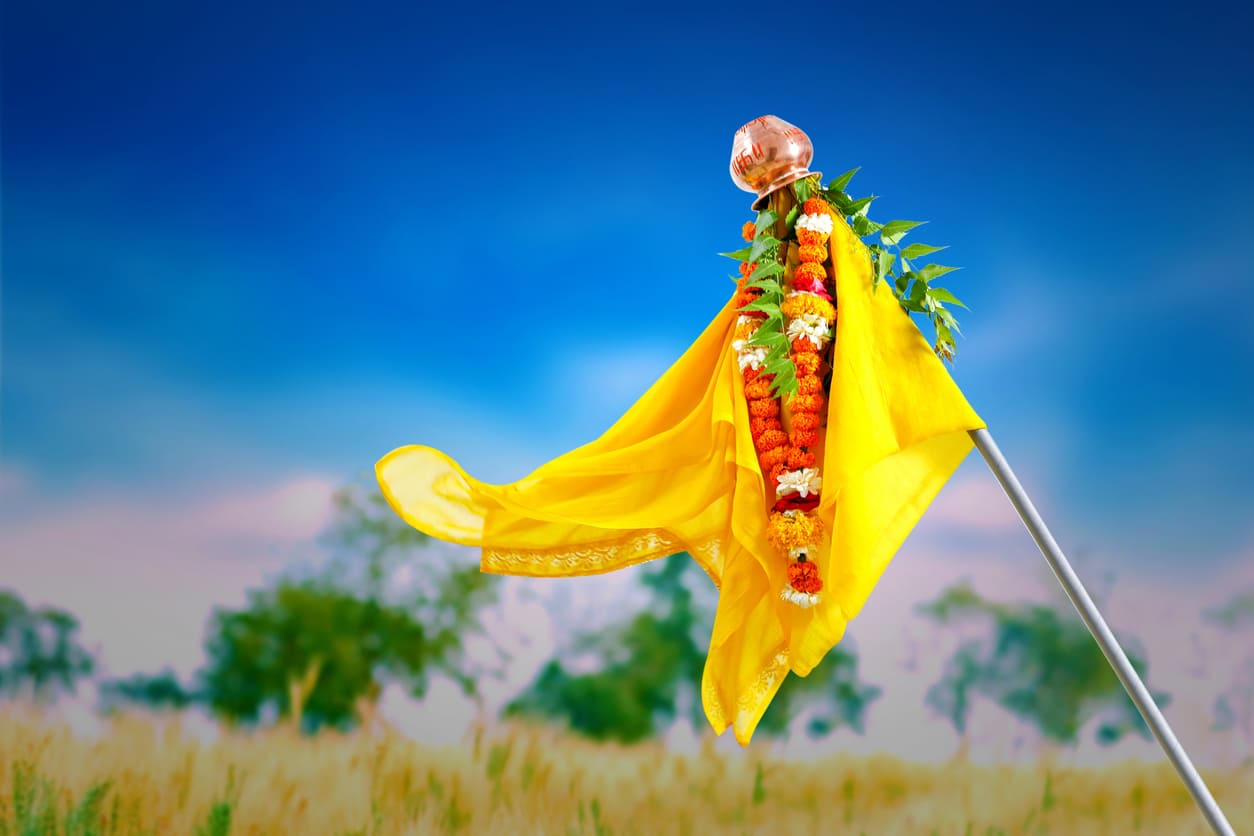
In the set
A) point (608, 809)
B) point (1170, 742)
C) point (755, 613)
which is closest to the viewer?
point (1170, 742)

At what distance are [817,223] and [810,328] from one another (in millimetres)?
232

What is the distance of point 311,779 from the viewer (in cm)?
347

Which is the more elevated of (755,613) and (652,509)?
(652,509)

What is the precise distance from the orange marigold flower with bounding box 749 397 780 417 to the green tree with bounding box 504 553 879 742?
6.74 ft

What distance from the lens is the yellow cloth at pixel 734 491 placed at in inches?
77.7

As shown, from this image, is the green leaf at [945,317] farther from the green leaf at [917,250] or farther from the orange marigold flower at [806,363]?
the orange marigold flower at [806,363]

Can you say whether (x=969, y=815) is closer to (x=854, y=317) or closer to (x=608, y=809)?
(x=608, y=809)

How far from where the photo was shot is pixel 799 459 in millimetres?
2037

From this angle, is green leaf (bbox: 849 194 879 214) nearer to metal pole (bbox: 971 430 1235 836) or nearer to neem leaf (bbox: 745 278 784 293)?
neem leaf (bbox: 745 278 784 293)

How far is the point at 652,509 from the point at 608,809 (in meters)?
1.72

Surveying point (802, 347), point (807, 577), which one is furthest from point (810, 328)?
point (807, 577)

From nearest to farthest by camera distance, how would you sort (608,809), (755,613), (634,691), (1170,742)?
(1170,742) → (755,613) → (608,809) → (634,691)

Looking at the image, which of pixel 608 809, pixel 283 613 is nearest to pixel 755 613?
pixel 608 809

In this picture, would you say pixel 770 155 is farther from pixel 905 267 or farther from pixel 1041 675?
pixel 1041 675
